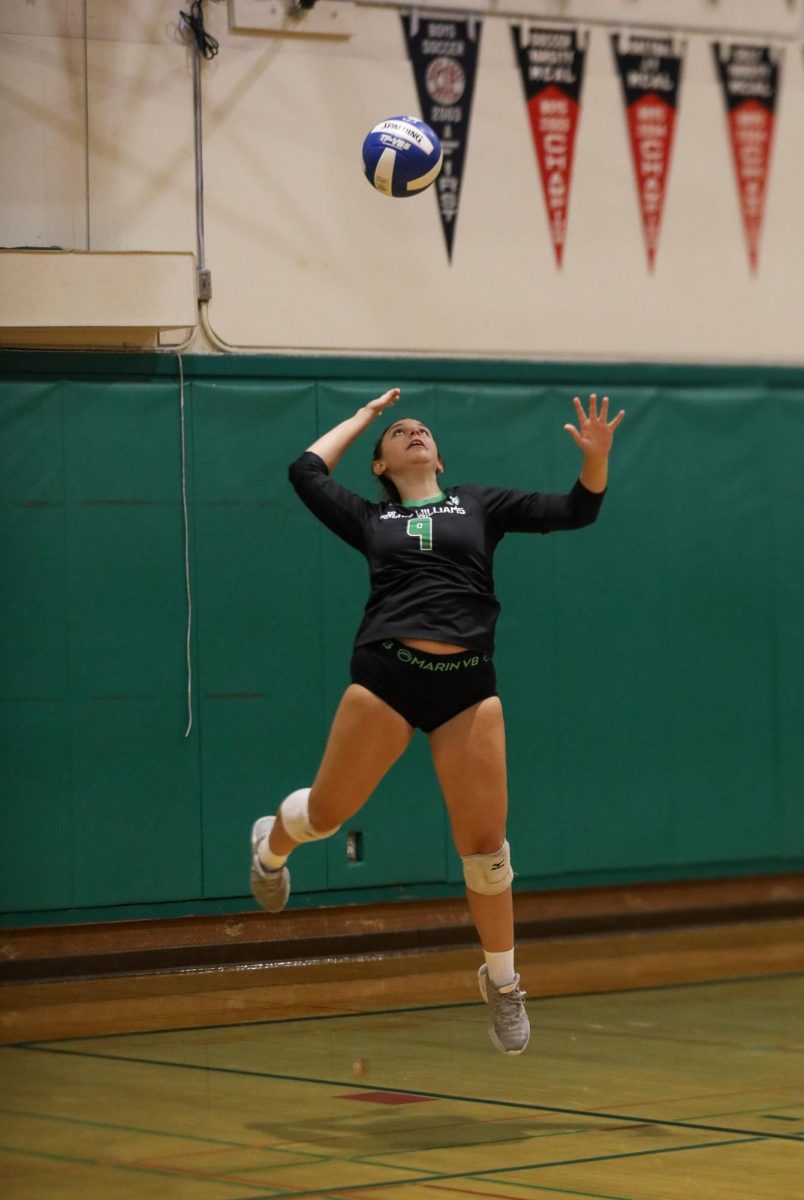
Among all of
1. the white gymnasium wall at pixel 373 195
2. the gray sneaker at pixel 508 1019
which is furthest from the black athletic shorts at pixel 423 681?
the white gymnasium wall at pixel 373 195

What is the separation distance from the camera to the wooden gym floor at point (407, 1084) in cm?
488

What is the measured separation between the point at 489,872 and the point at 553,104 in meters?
6.24

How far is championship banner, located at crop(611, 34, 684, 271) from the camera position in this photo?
11.0m

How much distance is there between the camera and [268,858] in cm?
658

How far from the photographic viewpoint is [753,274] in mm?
11328

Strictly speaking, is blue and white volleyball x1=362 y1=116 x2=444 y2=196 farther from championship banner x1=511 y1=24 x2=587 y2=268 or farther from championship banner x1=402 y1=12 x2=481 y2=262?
championship banner x1=511 y1=24 x2=587 y2=268

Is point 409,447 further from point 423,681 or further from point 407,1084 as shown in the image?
point 407,1084

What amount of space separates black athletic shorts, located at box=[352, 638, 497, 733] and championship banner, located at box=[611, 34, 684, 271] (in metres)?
5.78

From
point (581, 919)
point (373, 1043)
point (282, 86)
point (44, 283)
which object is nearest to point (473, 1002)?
point (373, 1043)

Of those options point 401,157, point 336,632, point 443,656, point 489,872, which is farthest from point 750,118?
point 489,872

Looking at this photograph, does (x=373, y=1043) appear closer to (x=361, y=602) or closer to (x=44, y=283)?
(x=361, y=602)

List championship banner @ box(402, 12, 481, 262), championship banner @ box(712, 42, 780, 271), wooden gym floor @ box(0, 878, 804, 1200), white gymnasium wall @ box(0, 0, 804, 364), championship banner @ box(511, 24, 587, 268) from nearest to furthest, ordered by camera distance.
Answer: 1. wooden gym floor @ box(0, 878, 804, 1200)
2. white gymnasium wall @ box(0, 0, 804, 364)
3. championship banner @ box(402, 12, 481, 262)
4. championship banner @ box(511, 24, 587, 268)
5. championship banner @ box(712, 42, 780, 271)

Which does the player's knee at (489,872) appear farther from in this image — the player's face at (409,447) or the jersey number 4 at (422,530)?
the player's face at (409,447)

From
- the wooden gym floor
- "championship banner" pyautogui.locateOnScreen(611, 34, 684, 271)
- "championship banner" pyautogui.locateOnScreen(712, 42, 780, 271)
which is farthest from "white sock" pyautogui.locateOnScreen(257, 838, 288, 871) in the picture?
"championship banner" pyautogui.locateOnScreen(712, 42, 780, 271)
